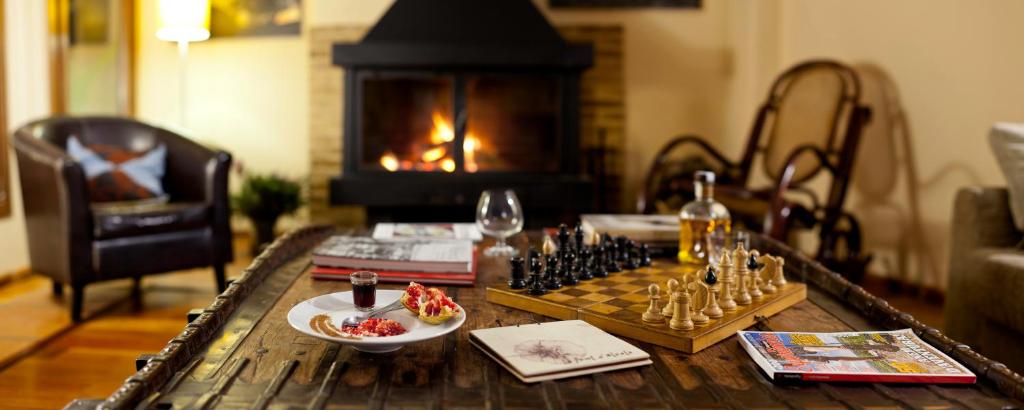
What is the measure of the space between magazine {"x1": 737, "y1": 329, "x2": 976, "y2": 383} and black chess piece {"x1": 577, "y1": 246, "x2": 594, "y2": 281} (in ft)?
1.22

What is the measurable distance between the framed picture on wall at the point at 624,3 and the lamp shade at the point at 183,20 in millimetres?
1673

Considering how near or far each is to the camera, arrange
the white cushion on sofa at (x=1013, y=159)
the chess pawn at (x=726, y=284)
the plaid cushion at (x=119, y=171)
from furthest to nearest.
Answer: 1. the plaid cushion at (x=119, y=171)
2. the white cushion on sofa at (x=1013, y=159)
3. the chess pawn at (x=726, y=284)

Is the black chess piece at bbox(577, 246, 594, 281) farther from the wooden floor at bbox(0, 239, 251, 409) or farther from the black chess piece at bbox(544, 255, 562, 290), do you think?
the wooden floor at bbox(0, 239, 251, 409)

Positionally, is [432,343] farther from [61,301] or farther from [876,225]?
[876,225]

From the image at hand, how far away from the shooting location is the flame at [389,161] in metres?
3.94

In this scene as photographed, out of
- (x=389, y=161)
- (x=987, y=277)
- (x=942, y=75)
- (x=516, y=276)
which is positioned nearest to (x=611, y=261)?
(x=516, y=276)

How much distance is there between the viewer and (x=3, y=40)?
3.55 meters

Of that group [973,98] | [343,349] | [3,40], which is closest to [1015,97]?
[973,98]

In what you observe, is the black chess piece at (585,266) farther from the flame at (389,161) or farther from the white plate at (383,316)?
the flame at (389,161)

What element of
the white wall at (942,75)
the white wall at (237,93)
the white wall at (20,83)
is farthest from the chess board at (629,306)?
the white wall at (237,93)

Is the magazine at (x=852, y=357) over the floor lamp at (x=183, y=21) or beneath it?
beneath

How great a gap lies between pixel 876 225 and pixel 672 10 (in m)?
1.50

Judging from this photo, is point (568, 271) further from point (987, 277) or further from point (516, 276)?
point (987, 277)

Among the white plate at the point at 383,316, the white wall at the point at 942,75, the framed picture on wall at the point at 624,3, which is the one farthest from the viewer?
the framed picture on wall at the point at 624,3
